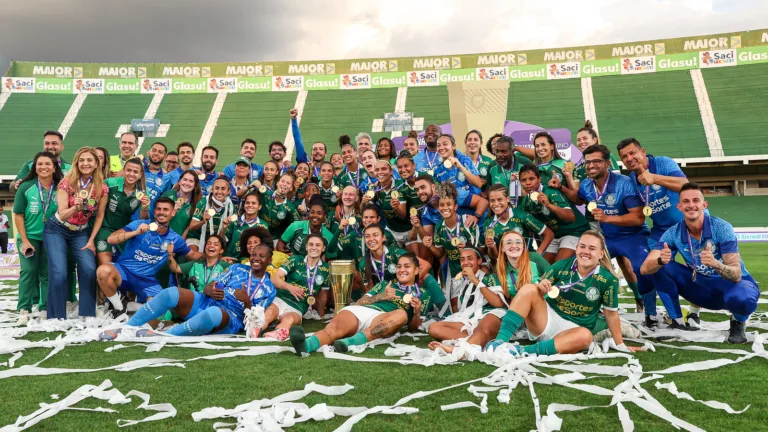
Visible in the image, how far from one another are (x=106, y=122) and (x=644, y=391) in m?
32.7

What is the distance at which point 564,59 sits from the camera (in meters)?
31.0

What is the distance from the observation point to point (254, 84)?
32.9 meters

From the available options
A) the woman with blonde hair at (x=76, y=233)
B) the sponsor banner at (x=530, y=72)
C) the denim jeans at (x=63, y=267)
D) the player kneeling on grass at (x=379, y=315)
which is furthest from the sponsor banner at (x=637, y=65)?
the denim jeans at (x=63, y=267)

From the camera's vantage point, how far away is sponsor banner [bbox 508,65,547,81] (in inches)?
1223

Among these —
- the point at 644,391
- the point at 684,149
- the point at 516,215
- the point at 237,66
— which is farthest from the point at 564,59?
the point at 644,391

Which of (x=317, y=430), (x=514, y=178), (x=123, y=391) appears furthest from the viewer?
(x=514, y=178)

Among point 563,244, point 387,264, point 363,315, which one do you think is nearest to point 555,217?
point 563,244

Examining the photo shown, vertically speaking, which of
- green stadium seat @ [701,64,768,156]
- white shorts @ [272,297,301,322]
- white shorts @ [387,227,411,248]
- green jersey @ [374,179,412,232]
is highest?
green stadium seat @ [701,64,768,156]

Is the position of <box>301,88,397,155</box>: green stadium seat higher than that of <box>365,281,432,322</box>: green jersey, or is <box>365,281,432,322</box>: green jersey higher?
<box>301,88,397,155</box>: green stadium seat

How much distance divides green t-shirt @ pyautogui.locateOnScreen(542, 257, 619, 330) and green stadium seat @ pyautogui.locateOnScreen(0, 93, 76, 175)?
29.2m

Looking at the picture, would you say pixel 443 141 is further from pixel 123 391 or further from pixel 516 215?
pixel 123 391

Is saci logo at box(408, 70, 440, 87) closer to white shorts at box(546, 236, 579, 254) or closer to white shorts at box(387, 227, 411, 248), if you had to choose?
white shorts at box(387, 227, 411, 248)

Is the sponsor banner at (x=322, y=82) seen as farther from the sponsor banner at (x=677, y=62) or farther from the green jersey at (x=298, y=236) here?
the green jersey at (x=298, y=236)

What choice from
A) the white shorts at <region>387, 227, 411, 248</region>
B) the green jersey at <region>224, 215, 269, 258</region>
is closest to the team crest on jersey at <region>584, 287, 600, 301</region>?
the white shorts at <region>387, 227, 411, 248</region>
